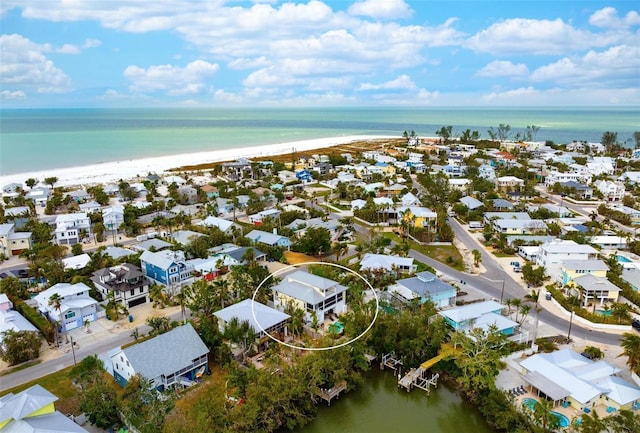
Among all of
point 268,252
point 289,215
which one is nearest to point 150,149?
point 289,215

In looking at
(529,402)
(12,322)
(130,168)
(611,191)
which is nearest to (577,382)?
(529,402)

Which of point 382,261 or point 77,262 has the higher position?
point 382,261

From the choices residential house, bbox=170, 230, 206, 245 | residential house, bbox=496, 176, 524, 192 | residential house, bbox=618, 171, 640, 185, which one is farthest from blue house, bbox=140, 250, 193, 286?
residential house, bbox=618, 171, 640, 185

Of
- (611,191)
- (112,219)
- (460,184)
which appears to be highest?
(611,191)

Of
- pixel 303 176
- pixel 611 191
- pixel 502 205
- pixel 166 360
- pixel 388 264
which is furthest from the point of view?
pixel 303 176

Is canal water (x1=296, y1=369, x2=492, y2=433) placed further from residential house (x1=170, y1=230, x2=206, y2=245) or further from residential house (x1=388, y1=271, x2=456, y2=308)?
residential house (x1=170, y1=230, x2=206, y2=245)

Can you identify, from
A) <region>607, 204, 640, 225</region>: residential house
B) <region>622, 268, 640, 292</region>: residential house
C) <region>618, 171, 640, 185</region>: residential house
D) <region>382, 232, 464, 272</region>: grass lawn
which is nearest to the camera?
<region>622, 268, 640, 292</region>: residential house

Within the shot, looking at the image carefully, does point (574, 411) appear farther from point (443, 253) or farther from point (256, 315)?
point (443, 253)
